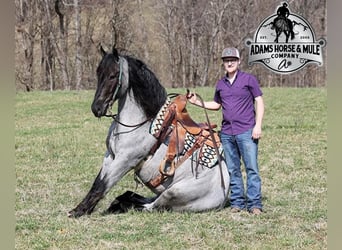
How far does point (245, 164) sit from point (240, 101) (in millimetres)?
360

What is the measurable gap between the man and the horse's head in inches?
18.2

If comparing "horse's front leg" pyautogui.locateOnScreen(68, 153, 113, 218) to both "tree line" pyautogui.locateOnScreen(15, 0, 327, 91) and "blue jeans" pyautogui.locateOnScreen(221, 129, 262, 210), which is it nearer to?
"blue jeans" pyautogui.locateOnScreen(221, 129, 262, 210)

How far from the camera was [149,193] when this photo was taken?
3750 mm

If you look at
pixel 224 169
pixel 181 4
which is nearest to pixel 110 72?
pixel 224 169

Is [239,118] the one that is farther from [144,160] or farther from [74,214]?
[74,214]

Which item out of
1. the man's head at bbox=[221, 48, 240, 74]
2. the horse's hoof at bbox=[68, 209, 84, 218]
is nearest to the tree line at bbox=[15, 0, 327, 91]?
the man's head at bbox=[221, 48, 240, 74]

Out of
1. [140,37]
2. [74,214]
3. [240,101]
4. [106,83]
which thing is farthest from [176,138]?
[140,37]

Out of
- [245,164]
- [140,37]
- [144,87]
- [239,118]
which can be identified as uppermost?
[140,37]

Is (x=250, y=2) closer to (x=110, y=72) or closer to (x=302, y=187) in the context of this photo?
(x=302, y=187)

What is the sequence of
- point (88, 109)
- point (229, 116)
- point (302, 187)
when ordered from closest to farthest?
1. point (229, 116)
2. point (302, 187)
3. point (88, 109)

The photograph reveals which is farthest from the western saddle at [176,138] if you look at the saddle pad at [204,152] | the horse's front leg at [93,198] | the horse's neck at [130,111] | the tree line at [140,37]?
the tree line at [140,37]

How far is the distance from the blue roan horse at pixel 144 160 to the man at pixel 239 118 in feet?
0.44

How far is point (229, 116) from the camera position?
312 centimetres

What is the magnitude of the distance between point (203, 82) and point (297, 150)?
120 cm
